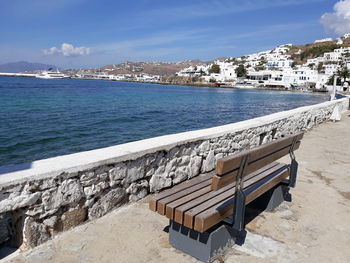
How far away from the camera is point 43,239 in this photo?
271 centimetres

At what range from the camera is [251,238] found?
2936mm

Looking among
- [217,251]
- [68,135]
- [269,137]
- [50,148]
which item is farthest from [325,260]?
[68,135]

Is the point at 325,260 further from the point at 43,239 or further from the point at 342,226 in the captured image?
the point at 43,239

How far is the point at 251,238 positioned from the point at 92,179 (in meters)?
1.74

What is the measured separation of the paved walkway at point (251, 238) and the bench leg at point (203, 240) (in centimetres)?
7

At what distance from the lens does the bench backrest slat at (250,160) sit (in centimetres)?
228

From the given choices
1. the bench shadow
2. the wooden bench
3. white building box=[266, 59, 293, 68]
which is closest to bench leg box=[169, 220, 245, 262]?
the wooden bench

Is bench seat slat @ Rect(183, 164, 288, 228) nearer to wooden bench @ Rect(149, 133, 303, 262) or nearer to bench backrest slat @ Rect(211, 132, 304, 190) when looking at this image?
wooden bench @ Rect(149, 133, 303, 262)

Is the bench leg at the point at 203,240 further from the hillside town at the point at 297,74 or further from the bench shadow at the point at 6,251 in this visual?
the hillside town at the point at 297,74

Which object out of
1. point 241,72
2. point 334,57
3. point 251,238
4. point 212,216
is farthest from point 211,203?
point 334,57

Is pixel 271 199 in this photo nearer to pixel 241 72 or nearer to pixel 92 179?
pixel 92 179

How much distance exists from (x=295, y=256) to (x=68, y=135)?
11.9 metres

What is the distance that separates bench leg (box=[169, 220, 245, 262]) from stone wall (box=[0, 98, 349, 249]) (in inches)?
36.5

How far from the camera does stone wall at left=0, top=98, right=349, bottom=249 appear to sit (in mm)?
2539
